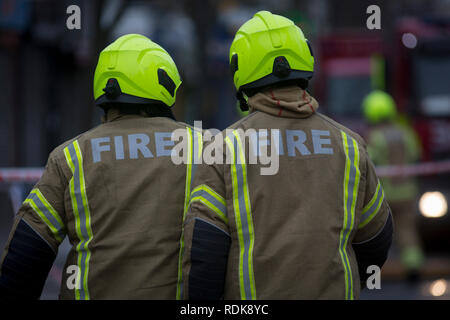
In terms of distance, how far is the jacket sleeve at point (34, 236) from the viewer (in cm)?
359

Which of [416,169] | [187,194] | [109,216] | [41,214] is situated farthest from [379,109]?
[41,214]

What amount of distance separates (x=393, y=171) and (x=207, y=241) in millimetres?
7388

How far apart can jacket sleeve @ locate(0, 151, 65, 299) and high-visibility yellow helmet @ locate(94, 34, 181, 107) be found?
16.0 inches

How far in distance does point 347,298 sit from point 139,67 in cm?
133

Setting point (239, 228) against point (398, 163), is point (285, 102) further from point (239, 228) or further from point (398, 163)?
point (398, 163)

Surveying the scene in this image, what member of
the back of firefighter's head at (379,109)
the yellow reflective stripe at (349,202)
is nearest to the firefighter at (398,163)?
the back of firefighter's head at (379,109)

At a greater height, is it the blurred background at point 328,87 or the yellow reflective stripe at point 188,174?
the blurred background at point 328,87

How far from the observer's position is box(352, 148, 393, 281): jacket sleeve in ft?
11.7

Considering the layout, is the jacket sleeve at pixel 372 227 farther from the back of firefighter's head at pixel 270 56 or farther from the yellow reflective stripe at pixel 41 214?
the yellow reflective stripe at pixel 41 214

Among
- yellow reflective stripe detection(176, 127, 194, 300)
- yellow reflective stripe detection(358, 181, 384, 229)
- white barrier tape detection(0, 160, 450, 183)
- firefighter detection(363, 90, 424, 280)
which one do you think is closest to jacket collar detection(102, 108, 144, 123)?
yellow reflective stripe detection(176, 127, 194, 300)

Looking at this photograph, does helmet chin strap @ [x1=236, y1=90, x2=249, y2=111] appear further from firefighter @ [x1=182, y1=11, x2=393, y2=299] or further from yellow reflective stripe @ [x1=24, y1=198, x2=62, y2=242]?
yellow reflective stripe @ [x1=24, y1=198, x2=62, y2=242]

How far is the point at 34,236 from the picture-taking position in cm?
358

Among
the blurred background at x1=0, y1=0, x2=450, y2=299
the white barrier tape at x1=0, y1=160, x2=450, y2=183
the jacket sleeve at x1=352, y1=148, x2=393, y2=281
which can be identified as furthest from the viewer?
the blurred background at x1=0, y1=0, x2=450, y2=299
